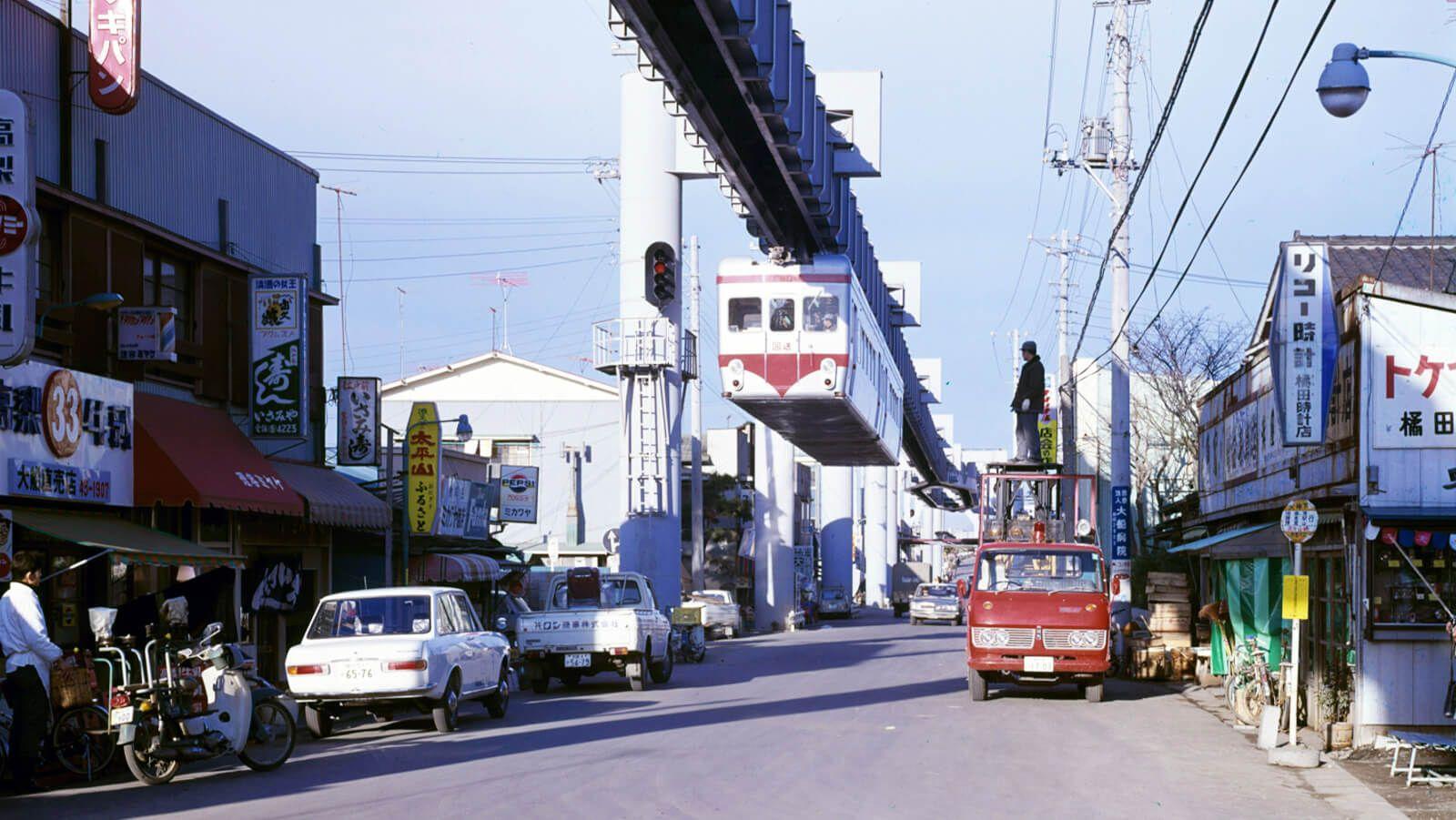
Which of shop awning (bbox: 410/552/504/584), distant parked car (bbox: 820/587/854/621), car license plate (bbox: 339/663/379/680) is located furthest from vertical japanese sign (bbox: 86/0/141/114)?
distant parked car (bbox: 820/587/854/621)

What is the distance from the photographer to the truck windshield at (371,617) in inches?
753

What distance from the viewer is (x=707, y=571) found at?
74.3 metres

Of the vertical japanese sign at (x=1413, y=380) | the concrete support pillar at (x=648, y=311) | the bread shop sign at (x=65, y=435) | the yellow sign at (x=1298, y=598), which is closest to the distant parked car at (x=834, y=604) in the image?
the concrete support pillar at (x=648, y=311)

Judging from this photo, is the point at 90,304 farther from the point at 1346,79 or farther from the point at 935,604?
the point at 935,604

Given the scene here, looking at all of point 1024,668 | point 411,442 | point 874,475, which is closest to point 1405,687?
point 1024,668

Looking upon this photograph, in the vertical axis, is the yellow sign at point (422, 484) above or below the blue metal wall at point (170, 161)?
below

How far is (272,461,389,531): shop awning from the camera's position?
84.8 ft

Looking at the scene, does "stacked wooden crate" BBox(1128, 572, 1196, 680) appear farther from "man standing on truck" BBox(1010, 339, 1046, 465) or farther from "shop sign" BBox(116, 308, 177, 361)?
"shop sign" BBox(116, 308, 177, 361)

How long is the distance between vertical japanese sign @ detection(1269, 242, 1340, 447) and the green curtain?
3176mm

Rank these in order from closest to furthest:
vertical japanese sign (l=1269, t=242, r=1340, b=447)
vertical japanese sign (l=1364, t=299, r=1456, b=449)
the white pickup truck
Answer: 1. vertical japanese sign (l=1364, t=299, r=1456, b=449)
2. vertical japanese sign (l=1269, t=242, r=1340, b=447)
3. the white pickup truck

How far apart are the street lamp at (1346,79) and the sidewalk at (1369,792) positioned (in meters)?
5.86

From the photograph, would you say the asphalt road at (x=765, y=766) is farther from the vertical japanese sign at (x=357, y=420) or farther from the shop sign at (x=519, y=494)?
the shop sign at (x=519, y=494)

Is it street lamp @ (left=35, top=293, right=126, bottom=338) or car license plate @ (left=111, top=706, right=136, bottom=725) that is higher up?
street lamp @ (left=35, top=293, right=126, bottom=338)

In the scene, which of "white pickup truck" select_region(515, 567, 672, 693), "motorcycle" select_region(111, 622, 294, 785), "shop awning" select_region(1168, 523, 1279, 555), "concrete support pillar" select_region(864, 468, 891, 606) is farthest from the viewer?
"concrete support pillar" select_region(864, 468, 891, 606)
